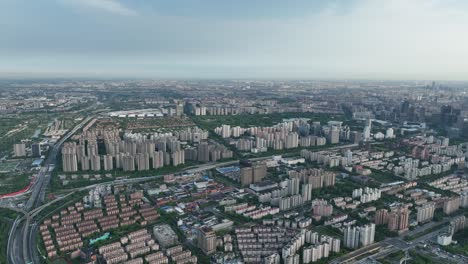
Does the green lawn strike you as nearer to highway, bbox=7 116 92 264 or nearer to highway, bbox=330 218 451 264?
highway, bbox=7 116 92 264

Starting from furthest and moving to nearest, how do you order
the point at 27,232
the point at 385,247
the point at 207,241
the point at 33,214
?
the point at 33,214, the point at 27,232, the point at 385,247, the point at 207,241

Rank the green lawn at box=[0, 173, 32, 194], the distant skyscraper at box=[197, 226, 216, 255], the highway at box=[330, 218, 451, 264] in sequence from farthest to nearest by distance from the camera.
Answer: the green lawn at box=[0, 173, 32, 194]
the distant skyscraper at box=[197, 226, 216, 255]
the highway at box=[330, 218, 451, 264]

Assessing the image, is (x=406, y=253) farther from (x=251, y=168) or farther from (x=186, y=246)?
(x=251, y=168)

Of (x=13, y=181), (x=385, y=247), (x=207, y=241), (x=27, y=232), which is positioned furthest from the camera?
(x=13, y=181)

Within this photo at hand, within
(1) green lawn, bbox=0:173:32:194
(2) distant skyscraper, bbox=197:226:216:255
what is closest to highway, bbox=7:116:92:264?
(1) green lawn, bbox=0:173:32:194

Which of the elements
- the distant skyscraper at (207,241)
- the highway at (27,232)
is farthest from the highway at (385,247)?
the highway at (27,232)

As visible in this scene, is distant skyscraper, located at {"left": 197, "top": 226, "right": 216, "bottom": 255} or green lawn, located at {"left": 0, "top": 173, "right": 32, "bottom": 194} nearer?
distant skyscraper, located at {"left": 197, "top": 226, "right": 216, "bottom": 255}

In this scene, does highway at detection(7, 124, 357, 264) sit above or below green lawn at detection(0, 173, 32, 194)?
below

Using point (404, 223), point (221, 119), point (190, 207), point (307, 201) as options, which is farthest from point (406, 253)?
point (221, 119)

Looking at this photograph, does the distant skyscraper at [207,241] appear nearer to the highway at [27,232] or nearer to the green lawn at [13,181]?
the highway at [27,232]

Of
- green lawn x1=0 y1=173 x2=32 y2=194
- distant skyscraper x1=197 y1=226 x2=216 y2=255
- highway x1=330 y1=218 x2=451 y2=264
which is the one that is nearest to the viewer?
highway x1=330 y1=218 x2=451 y2=264

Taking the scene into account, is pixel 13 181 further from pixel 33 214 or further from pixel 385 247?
pixel 385 247

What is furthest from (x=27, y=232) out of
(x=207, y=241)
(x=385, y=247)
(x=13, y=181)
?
(x=385, y=247)
